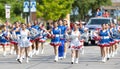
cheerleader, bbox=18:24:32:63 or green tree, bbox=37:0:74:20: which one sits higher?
cheerleader, bbox=18:24:32:63

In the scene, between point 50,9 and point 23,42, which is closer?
point 23,42

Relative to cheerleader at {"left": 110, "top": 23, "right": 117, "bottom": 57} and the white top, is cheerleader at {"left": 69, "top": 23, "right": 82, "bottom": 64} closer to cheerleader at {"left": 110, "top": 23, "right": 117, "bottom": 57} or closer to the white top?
the white top

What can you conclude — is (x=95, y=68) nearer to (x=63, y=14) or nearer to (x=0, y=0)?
(x=0, y=0)

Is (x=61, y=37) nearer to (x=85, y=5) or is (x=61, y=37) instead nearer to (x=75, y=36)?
(x=75, y=36)

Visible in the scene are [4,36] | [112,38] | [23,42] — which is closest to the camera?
[23,42]

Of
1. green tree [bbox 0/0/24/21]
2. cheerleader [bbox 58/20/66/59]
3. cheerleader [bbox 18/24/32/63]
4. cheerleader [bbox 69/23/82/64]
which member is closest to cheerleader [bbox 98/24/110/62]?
cheerleader [bbox 69/23/82/64]

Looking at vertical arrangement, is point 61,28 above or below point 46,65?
above

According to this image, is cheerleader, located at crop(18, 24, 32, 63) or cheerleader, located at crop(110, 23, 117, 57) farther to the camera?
cheerleader, located at crop(110, 23, 117, 57)

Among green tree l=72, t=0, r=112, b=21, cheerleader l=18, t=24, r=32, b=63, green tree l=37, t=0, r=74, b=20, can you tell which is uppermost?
cheerleader l=18, t=24, r=32, b=63

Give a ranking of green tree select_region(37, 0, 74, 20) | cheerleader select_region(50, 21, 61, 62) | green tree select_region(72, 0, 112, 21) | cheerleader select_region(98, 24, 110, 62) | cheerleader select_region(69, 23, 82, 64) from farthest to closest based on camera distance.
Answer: green tree select_region(72, 0, 112, 21) → green tree select_region(37, 0, 74, 20) → cheerleader select_region(50, 21, 61, 62) → cheerleader select_region(98, 24, 110, 62) → cheerleader select_region(69, 23, 82, 64)

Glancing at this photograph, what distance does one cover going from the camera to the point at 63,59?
2173cm

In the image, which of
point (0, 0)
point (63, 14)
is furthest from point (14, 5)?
point (63, 14)

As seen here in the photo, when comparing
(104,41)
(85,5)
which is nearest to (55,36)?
(104,41)

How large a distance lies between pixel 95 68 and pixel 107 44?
295cm
